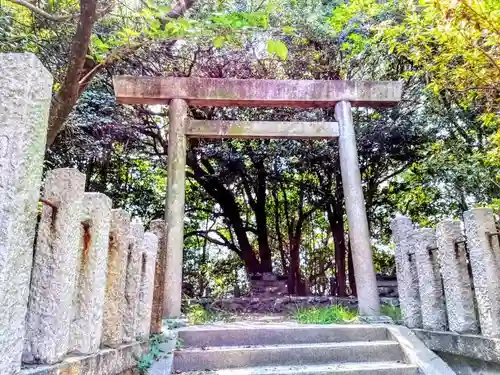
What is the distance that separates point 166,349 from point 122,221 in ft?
4.59

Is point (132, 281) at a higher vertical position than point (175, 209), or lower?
lower

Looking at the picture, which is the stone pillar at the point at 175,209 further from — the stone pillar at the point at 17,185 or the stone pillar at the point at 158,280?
the stone pillar at the point at 17,185

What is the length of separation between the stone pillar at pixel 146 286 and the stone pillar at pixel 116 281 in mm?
506

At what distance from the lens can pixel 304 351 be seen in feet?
11.0

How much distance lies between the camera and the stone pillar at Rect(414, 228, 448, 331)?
128 inches

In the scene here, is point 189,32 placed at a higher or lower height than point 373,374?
higher

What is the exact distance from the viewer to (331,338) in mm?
3713

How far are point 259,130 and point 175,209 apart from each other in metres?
1.57

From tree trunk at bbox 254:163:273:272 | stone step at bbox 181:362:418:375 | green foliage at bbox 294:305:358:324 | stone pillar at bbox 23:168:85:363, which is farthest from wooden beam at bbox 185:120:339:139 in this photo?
tree trunk at bbox 254:163:273:272

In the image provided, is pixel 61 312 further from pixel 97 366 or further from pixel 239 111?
pixel 239 111

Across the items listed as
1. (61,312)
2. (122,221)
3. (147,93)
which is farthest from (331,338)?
(147,93)

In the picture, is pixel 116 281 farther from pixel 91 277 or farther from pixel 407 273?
pixel 407 273

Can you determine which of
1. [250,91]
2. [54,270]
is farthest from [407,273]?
[250,91]

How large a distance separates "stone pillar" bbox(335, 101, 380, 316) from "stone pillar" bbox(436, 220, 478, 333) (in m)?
1.54
